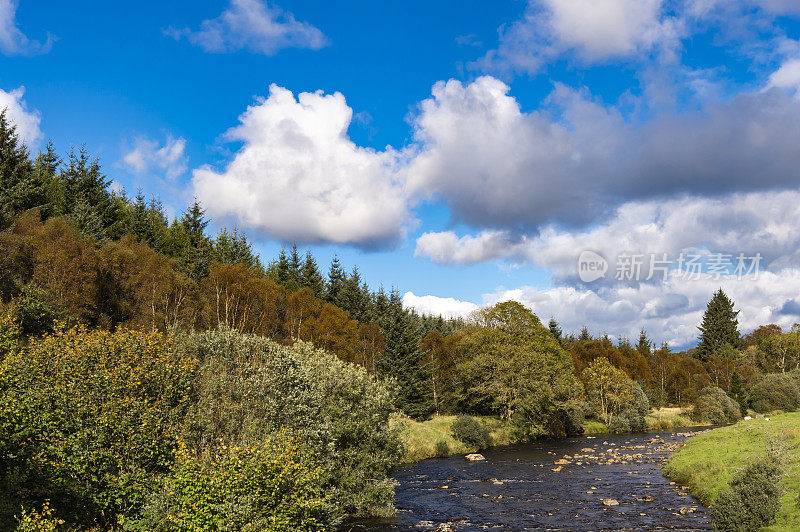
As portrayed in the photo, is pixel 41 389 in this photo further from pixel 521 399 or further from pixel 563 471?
pixel 521 399

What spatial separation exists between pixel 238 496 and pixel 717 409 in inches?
3904

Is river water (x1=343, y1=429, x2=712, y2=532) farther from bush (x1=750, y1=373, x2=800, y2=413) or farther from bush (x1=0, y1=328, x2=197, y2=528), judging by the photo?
bush (x1=750, y1=373, x2=800, y2=413)

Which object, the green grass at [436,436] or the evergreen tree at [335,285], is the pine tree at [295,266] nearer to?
the evergreen tree at [335,285]

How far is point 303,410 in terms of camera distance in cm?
2762

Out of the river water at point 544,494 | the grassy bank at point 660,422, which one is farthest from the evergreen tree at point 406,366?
the grassy bank at point 660,422

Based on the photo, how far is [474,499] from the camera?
3919 cm

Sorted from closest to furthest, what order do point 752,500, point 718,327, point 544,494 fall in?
point 752,500, point 544,494, point 718,327

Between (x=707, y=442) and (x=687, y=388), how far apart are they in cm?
6926

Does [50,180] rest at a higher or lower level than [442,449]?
higher

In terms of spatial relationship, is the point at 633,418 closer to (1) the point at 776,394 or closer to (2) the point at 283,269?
(1) the point at 776,394

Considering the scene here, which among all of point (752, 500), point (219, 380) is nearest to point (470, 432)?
point (752, 500)

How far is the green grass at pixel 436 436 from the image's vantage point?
61094 mm

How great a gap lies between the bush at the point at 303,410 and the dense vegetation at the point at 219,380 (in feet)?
0.44

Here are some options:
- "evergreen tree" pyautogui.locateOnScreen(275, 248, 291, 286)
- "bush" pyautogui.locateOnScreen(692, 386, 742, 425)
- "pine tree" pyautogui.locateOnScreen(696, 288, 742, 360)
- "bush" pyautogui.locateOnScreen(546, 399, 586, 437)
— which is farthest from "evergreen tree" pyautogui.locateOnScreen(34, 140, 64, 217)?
"pine tree" pyautogui.locateOnScreen(696, 288, 742, 360)
